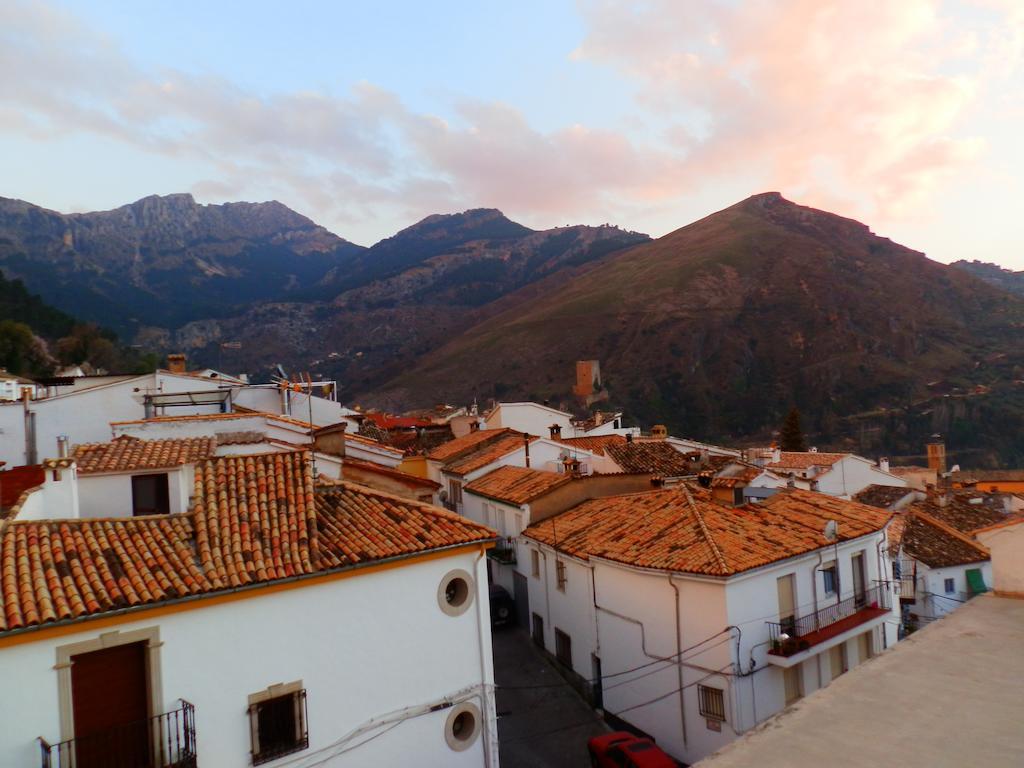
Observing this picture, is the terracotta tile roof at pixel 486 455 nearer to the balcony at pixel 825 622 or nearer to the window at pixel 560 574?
the window at pixel 560 574

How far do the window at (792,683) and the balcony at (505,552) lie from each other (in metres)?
9.98

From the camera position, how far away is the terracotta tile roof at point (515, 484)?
23422 mm

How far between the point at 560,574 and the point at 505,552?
4024 mm

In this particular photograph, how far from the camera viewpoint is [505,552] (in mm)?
24062

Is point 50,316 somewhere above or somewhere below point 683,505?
above

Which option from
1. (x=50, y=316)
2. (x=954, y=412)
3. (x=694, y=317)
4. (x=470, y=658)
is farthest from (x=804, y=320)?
(x=470, y=658)

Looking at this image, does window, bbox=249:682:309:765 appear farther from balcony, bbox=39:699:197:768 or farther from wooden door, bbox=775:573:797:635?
wooden door, bbox=775:573:797:635

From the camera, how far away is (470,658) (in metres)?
11.3

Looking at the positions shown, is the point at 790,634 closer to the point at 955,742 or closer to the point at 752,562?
the point at 752,562

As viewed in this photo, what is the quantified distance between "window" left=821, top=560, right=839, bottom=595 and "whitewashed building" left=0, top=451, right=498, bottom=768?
1079cm

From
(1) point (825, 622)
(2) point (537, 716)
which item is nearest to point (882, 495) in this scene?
(1) point (825, 622)

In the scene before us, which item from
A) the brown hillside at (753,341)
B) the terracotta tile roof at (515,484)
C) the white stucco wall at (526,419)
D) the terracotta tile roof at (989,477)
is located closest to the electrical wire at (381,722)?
the terracotta tile roof at (515,484)

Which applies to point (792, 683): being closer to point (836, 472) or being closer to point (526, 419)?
point (526, 419)

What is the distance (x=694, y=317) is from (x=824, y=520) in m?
128
